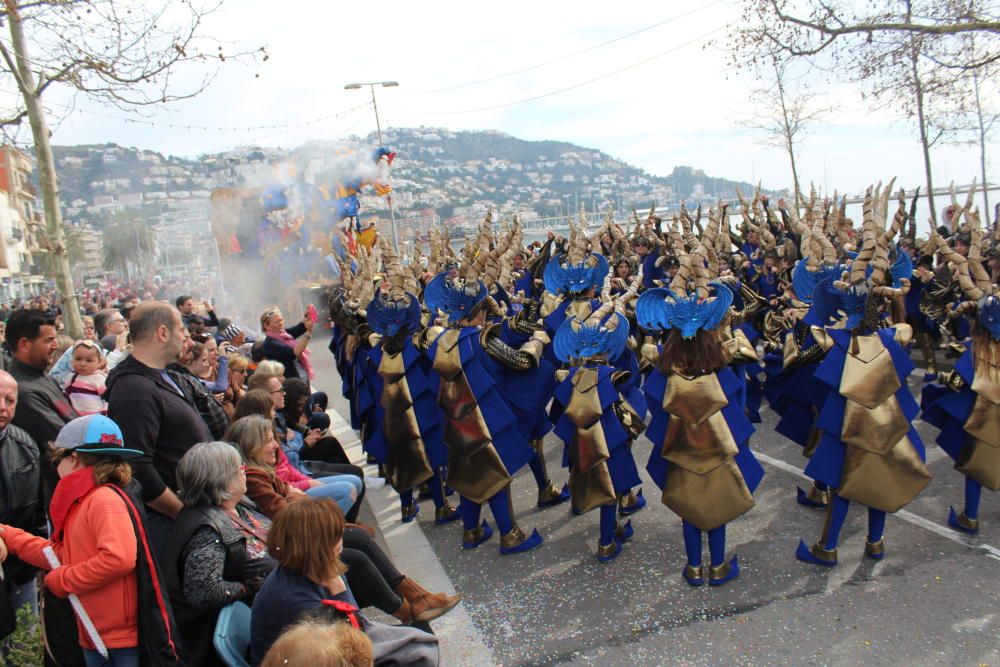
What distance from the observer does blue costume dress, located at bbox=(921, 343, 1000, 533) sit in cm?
425

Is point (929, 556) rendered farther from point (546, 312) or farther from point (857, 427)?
point (546, 312)

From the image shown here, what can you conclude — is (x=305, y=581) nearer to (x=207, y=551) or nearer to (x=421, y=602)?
(x=207, y=551)

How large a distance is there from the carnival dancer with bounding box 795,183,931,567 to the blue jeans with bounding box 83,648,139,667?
369 cm

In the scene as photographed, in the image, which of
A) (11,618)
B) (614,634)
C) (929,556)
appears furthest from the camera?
(929,556)

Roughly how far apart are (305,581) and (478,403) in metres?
2.37

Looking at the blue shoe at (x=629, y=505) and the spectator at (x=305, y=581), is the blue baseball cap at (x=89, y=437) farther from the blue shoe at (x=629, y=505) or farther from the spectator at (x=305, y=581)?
the blue shoe at (x=629, y=505)

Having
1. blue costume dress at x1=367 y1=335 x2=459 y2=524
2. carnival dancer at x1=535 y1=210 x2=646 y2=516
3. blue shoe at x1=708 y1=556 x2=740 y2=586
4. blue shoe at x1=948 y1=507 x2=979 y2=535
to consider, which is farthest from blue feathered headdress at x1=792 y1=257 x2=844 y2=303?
blue costume dress at x1=367 y1=335 x2=459 y2=524

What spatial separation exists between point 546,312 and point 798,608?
3.64m

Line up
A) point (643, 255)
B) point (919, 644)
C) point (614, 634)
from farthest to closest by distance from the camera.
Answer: point (643, 255)
point (614, 634)
point (919, 644)

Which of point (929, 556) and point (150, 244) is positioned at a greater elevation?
point (150, 244)

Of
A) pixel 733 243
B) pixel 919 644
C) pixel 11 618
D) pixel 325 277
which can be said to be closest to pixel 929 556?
pixel 919 644

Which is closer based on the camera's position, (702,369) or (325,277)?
(702,369)

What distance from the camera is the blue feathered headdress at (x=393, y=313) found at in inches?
204

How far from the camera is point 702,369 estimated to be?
3898 mm
